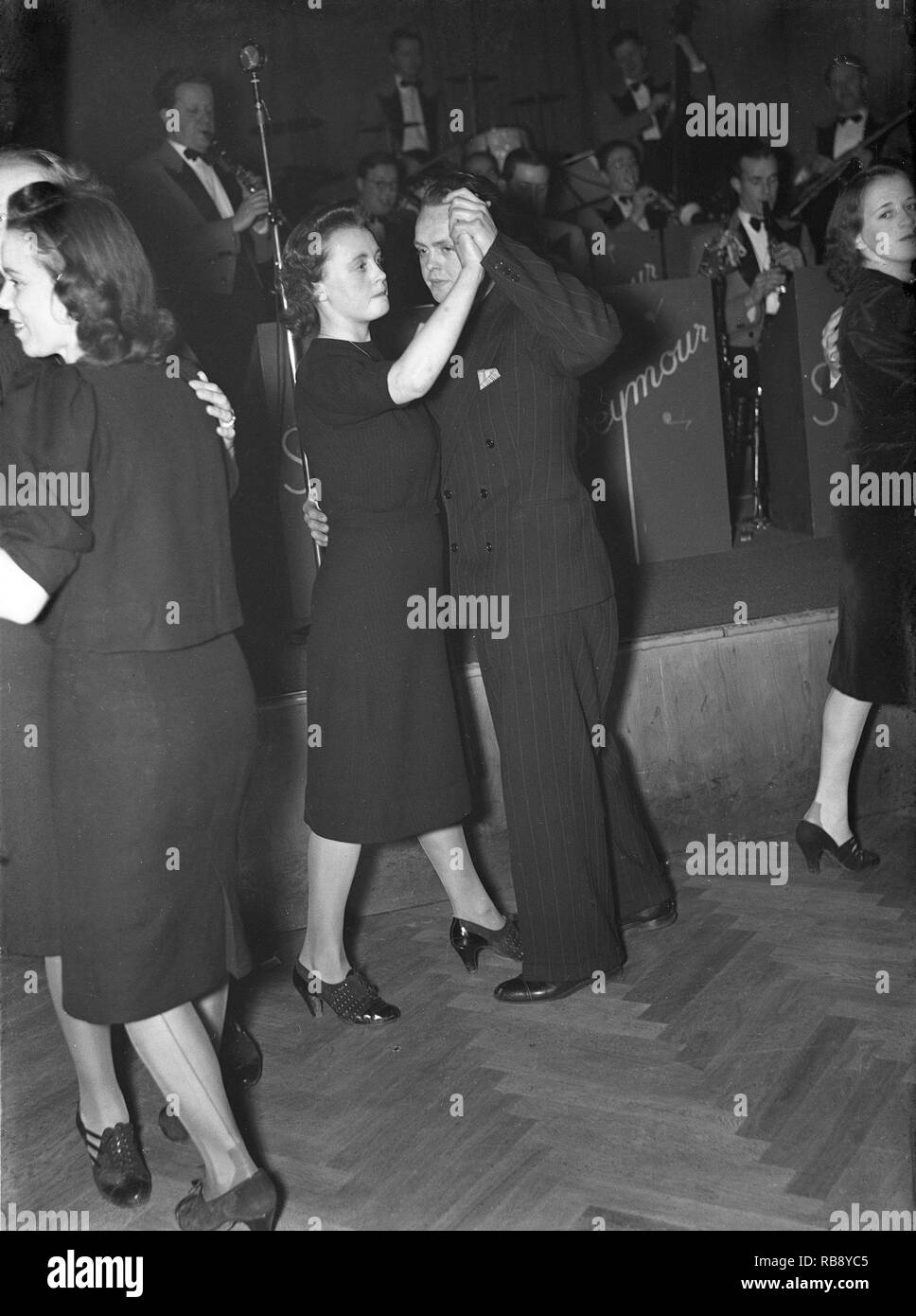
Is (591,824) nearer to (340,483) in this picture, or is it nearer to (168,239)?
(340,483)

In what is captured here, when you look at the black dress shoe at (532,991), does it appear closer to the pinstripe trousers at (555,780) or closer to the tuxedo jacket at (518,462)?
the pinstripe trousers at (555,780)

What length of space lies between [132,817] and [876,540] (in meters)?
2.04

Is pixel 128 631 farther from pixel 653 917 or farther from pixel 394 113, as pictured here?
pixel 394 113

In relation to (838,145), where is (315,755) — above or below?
below

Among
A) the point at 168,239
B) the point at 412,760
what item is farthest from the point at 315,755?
the point at 168,239

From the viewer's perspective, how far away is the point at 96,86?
5402mm

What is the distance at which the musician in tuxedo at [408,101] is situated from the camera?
24.0 ft

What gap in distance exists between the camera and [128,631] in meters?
1.64

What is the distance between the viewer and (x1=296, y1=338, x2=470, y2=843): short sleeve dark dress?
236cm

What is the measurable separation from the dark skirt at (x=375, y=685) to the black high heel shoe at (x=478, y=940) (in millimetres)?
389

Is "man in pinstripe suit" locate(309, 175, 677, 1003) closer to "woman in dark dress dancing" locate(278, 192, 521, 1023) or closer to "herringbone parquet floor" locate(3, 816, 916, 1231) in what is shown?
"woman in dark dress dancing" locate(278, 192, 521, 1023)

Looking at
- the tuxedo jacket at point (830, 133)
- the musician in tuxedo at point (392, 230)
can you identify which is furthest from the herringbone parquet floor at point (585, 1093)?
the tuxedo jacket at point (830, 133)

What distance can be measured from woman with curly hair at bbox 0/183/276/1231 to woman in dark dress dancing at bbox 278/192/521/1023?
58 centimetres

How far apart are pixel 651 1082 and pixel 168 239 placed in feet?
11.3
